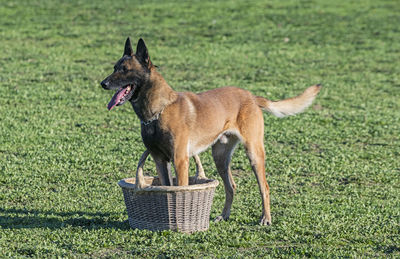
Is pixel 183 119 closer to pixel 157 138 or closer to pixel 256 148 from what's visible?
pixel 157 138

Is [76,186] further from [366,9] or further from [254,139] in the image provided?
[366,9]

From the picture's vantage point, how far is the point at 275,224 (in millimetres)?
7367

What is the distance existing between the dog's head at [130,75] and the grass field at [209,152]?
1437 mm

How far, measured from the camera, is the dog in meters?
6.59

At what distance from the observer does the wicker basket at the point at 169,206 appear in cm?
648

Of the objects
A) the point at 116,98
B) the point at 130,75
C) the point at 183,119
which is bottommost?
the point at 183,119

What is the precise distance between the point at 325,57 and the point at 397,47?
9.06ft

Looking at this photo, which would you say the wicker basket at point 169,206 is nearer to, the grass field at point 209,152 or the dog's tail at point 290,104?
the grass field at point 209,152

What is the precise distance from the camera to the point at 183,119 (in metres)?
6.71

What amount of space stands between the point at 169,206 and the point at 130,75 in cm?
137

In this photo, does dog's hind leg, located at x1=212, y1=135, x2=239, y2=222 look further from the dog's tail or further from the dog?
the dog's tail

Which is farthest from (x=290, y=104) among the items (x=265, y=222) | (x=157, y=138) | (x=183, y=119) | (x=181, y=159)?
(x=157, y=138)

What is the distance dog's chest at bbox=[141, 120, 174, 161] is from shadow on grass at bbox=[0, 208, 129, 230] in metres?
0.98

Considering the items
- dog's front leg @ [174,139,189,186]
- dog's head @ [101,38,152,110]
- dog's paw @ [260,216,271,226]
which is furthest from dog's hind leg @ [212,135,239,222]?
dog's head @ [101,38,152,110]
